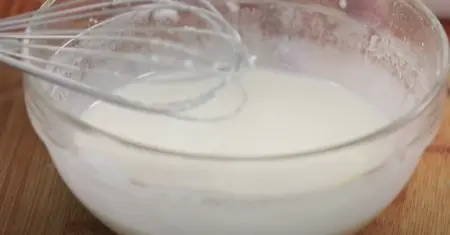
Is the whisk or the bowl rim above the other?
the bowl rim

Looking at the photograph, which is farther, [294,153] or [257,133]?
[257,133]

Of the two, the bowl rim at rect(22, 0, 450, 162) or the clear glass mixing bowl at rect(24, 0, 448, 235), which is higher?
the bowl rim at rect(22, 0, 450, 162)

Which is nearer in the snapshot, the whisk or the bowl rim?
the bowl rim

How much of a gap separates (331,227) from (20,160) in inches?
10.8

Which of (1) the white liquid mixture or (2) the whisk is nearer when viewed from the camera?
(1) the white liquid mixture

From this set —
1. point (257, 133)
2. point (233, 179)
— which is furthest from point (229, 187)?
point (257, 133)

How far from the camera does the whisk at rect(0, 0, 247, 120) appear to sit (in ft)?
1.75

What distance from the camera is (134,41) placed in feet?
1.96

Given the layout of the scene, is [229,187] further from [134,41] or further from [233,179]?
[134,41]

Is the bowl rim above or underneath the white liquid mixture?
above

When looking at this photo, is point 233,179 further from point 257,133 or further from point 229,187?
point 257,133

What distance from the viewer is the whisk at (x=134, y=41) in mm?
533

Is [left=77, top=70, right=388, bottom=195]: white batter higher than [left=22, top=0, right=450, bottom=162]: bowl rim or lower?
lower

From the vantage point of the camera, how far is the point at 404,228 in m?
0.54
